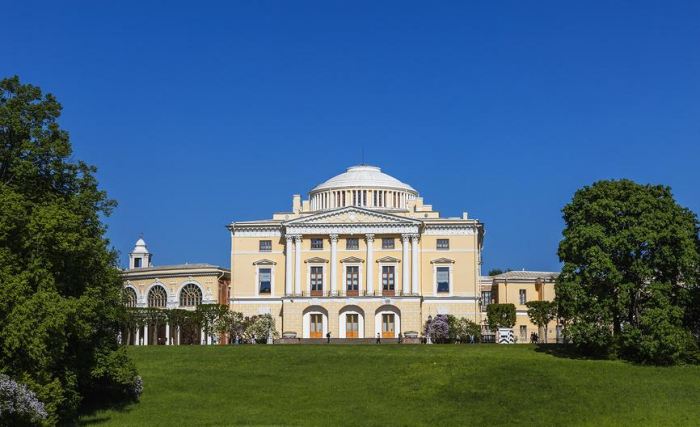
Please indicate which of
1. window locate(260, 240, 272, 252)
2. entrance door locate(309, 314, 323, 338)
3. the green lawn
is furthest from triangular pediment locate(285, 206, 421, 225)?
the green lawn

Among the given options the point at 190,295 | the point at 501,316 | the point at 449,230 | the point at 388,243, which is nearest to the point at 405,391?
the point at 501,316

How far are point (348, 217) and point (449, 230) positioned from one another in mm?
8444

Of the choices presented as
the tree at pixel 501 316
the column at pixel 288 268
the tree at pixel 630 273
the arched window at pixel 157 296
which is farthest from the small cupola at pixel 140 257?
the tree at pixel 630 273

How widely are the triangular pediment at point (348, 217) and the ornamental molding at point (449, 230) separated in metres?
2.98

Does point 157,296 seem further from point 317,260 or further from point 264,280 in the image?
point 317,260

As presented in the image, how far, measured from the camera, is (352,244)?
265 feet

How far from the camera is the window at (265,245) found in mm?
82812

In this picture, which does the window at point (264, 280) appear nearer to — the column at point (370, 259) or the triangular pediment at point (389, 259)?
the column at point (370, 259)

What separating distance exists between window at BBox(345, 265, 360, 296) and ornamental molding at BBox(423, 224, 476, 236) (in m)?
6.55

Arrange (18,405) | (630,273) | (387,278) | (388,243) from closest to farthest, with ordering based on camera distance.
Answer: (18,405), (630,273), (387,278), (388,243)

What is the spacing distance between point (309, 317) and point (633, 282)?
107ft

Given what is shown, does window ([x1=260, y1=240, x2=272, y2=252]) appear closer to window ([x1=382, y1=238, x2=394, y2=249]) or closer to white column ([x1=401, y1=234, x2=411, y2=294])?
window ([x1=382, y1=238, x2=394, y2=249])

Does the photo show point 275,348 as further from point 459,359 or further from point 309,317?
point 309,317

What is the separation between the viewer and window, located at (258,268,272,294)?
82438 millimetres
